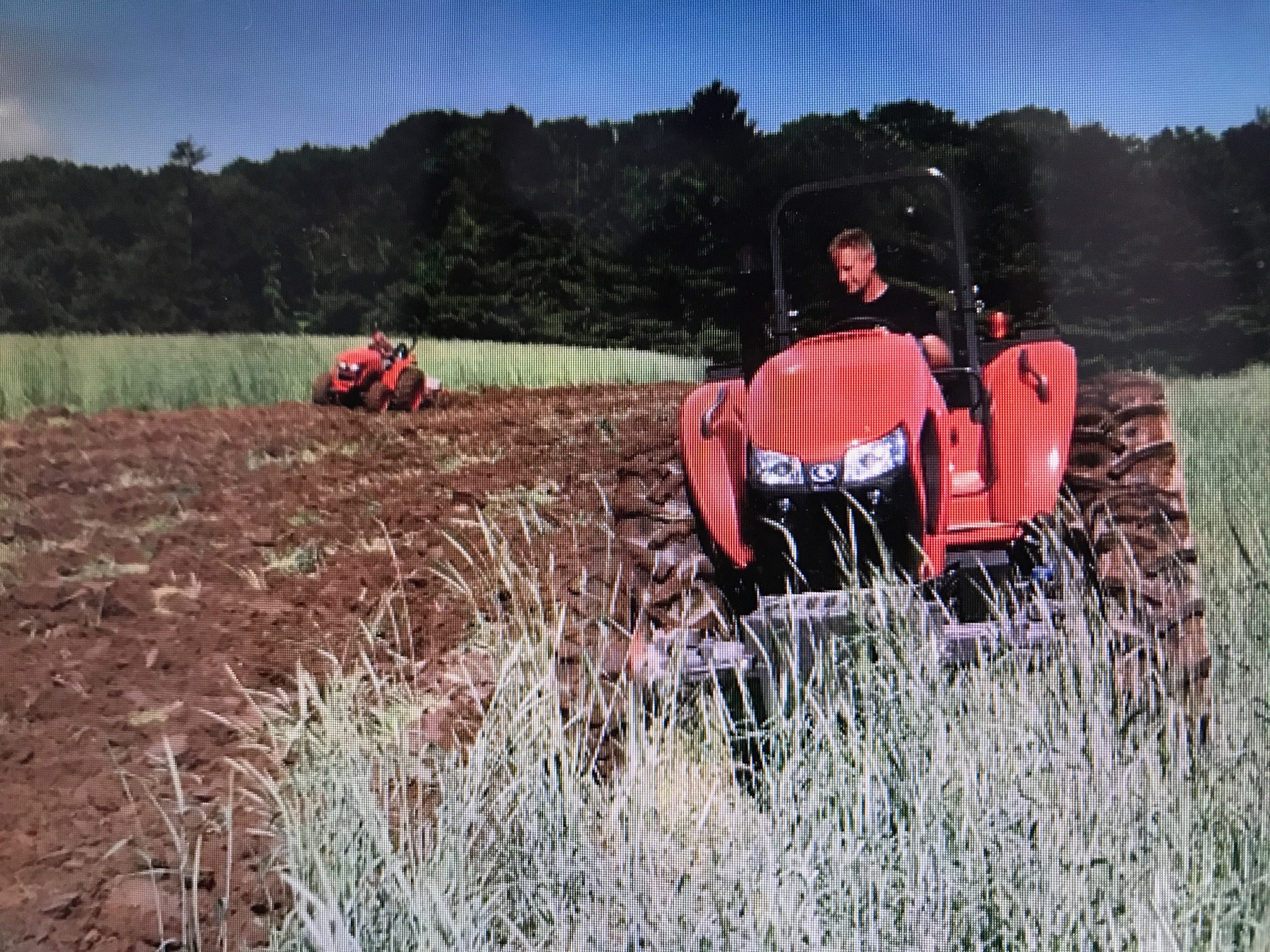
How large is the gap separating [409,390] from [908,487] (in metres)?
1.84

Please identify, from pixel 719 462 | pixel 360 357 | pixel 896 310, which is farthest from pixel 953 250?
pixel 360 357

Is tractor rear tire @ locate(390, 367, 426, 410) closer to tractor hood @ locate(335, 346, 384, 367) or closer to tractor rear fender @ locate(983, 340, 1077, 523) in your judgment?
tractor hood @ locate(335, 346, 384, 367)

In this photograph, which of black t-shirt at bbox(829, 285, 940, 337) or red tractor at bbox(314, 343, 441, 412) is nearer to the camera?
black t-shirt at bbox(829, 285, 940, 337)

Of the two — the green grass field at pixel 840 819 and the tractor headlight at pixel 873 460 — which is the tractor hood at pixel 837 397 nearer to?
the tractor headlight at pixel 873 460

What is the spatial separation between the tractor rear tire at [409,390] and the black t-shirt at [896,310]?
1.32 m

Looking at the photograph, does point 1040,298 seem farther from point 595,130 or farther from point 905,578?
point 595,130

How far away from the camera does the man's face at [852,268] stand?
2.07 meters

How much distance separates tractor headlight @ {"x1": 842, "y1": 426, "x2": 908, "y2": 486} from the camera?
5.82ft

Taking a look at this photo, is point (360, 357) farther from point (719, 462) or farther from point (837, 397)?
point (837, 397)

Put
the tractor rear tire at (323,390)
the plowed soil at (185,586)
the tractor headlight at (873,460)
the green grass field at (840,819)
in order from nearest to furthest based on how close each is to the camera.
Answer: the green grass field at (840,819), the plowed soil at (185,586), the tractor headlight at (873,460), the tractor rear tire at (323,390)

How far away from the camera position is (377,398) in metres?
2.81

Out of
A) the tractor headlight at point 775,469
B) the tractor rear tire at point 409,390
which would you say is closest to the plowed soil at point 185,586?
the tractor rear tire at point 409,390

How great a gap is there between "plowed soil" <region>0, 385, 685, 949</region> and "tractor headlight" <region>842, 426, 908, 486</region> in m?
0.74

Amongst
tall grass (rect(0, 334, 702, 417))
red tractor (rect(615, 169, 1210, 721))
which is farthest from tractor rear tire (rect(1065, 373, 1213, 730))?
tall grass (rect(0, 334, 702, 417))
